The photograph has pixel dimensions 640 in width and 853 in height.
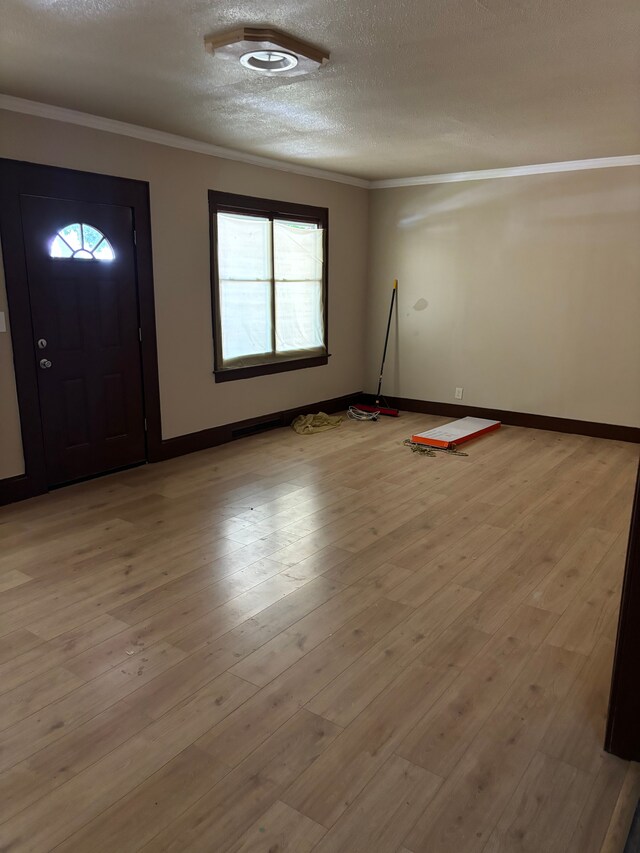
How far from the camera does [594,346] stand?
5.78 m

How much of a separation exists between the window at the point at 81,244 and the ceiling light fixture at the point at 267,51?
1.80 m

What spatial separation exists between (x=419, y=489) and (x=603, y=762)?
2.59m

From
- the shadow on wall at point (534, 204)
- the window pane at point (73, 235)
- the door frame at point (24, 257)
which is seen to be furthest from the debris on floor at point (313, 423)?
the window pane at point (73, 235)

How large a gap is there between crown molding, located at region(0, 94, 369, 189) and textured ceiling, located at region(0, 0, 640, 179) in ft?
0.37

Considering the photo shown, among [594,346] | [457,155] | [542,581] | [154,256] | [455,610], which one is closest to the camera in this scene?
[455,610]

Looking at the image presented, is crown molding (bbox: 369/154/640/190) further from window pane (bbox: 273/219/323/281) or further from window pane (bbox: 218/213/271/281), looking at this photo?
window pane (bbox: 218/213/271/281)

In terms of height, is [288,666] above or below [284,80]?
below

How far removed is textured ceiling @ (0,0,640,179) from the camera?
2500 mm

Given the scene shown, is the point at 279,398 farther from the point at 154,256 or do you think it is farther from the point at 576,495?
the point at 576,495

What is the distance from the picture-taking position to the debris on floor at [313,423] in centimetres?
611

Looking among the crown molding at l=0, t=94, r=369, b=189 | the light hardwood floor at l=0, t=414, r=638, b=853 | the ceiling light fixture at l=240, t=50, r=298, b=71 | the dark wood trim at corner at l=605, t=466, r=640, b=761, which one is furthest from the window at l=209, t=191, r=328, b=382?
the dark wood trim at corner at l=605, t=466, r=640, b=761

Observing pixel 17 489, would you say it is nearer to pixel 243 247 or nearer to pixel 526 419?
pixel 243 247

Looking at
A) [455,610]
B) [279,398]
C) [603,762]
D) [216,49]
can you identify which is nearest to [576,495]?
[455,610]

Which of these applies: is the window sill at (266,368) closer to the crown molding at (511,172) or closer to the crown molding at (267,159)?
the crown molding at (267,159)
